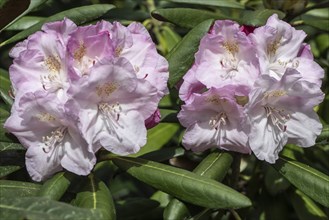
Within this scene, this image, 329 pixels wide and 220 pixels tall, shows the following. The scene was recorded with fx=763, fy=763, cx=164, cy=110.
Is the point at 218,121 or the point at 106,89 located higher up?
the point at 106,89

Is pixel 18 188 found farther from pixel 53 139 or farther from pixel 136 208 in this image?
pixel 136 208

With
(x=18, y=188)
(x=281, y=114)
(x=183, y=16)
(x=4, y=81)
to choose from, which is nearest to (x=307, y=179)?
(x=281, y=114)

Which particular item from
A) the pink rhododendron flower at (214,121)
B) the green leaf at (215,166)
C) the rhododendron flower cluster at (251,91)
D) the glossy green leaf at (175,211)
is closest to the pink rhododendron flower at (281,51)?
the rhododendron flower cluster at (251,91)

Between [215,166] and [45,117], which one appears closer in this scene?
[45,117]

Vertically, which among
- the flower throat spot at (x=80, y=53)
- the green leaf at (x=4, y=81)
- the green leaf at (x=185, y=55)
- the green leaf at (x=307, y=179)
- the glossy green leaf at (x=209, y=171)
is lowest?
the green leaf at (x=4, y=81)

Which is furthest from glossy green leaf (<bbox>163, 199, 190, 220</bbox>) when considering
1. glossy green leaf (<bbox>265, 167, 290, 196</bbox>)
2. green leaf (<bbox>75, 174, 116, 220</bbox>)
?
glossy green leaf (<bbox>265, 167, 290, 196</bbox>)

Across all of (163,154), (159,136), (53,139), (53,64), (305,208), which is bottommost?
(305,208)

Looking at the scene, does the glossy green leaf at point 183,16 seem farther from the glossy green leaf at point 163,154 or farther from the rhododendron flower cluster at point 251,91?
A: the glossy green leaf at point 163,154

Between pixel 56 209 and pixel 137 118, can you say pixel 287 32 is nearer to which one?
pixel 137 118
